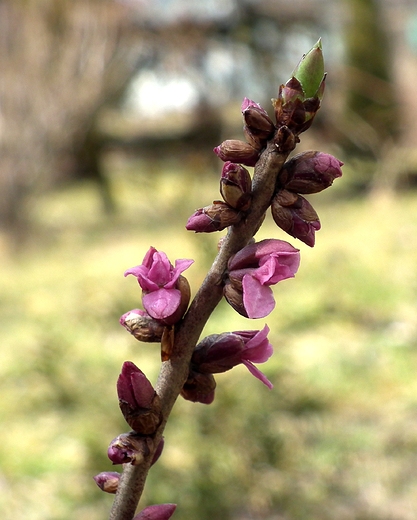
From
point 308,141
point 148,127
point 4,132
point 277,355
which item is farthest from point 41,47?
point 148,127

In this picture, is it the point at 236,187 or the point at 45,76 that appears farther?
the point at 45,76

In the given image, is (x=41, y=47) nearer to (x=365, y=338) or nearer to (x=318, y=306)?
(x=318, y=306)

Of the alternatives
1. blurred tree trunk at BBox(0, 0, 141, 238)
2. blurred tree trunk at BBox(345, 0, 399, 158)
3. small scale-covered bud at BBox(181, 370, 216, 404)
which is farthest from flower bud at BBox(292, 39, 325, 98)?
blurred tree trunk at BBox(345, 0, 399, 158)

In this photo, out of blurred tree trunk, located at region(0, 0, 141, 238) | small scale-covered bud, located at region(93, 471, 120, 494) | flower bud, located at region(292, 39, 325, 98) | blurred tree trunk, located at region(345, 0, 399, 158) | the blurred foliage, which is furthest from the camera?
blurred tree trunk, located at region(345, 0, 399, 158)

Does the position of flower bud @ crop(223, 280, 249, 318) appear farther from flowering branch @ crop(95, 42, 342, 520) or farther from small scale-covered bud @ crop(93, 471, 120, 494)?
small scale-covered bud @ crop(93, 471, 120, 494)

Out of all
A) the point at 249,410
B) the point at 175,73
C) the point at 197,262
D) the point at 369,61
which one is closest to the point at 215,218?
the point at 249,410

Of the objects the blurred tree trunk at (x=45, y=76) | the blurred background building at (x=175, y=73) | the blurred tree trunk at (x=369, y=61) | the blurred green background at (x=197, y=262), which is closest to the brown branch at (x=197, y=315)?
the blurred green background at (x=197, y=262)

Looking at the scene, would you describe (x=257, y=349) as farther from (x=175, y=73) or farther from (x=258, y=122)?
(x=175, y=73)
